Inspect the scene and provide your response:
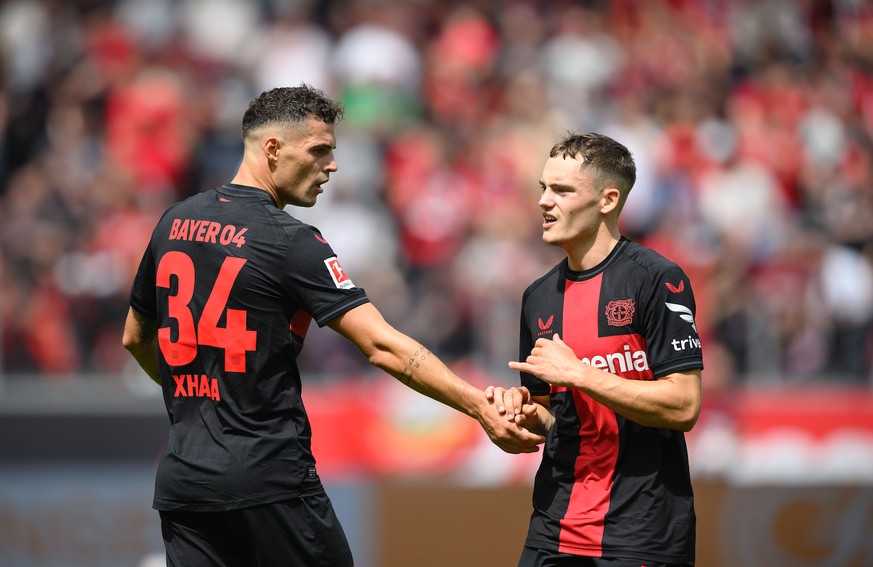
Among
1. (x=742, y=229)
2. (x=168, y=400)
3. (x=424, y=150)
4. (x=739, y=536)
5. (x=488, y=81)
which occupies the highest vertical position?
(x=488, y=81)

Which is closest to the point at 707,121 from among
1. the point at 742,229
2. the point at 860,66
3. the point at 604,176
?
the point at 742,229

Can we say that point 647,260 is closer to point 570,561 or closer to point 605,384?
point 605,384

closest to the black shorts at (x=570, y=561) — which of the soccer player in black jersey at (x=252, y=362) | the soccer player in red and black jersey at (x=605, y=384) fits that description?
the soccer player in red and black jersey at (x=605, y=384)

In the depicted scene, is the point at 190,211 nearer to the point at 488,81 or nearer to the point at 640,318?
the point at 640,318

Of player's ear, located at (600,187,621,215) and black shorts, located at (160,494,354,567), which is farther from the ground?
player's ear, located at (600,187,621,215)

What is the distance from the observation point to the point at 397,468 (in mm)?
9531

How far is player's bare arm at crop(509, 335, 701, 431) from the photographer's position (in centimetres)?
461

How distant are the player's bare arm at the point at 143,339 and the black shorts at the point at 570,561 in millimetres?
1808

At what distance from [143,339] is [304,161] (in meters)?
1.16

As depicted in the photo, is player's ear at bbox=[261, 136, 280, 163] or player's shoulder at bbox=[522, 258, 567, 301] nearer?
player's ear at bbox=[261, 136, 280, 163]

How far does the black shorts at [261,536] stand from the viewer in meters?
4.66

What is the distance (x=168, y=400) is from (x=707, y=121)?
9367mm

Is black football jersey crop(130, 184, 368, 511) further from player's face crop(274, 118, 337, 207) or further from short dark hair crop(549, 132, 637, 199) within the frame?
short dark hair crop(549, 132, 637, 199)

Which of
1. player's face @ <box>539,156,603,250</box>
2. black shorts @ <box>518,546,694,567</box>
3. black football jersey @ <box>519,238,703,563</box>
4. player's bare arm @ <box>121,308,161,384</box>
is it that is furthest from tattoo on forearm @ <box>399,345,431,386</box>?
player's bare arm @ <box>121,308,161,384</box>
